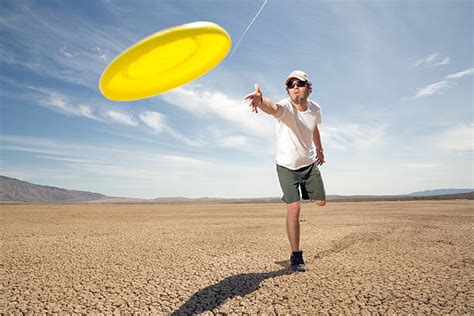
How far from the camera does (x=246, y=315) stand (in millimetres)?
2283

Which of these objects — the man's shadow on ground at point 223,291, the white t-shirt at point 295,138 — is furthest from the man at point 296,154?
the man's shadow on ground at point 223,291

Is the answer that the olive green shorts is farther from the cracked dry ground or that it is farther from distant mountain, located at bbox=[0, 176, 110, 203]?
distant mountain, located at bbox=[0, 176, 110, 203]

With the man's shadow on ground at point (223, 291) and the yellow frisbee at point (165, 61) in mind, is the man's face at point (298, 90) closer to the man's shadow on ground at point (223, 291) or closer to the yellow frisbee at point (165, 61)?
the yellow frisbee at point (165, 61)

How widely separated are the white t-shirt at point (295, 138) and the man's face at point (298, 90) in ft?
0.30

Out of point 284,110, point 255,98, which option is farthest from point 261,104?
point 284,110

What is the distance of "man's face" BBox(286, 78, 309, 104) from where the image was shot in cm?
339

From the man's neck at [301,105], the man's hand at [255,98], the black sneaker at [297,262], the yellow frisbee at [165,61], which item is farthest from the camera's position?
the man's neck at [301,105]

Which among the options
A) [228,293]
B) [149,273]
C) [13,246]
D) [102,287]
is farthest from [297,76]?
[13,246]

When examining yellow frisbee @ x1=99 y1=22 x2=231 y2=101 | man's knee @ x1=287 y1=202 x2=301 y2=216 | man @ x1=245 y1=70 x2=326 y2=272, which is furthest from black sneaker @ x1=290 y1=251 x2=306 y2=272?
yellow frisbee @ x1=99 y1=22 x2=231 y2=101

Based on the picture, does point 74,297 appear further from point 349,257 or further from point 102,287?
point 349,257

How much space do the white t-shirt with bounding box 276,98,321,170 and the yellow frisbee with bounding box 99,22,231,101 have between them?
1112 mm

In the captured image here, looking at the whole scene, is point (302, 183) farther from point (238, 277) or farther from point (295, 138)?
point (238, 277)

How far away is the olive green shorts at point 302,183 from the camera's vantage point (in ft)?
11.4

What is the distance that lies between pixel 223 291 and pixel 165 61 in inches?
78.5
